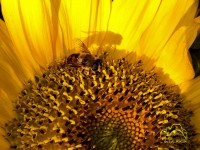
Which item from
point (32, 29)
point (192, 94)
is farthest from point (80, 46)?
point (192, 94)

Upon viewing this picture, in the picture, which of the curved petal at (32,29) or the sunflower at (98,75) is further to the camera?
the curved petal at (32,29)

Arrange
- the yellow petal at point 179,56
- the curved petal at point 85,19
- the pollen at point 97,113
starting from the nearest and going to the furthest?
Answer: the pollen at point 97,113
the curved petal at point 85,19
the yellow petal at point 179,56

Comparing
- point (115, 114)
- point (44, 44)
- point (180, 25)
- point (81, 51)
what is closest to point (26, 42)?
point (44, 44)

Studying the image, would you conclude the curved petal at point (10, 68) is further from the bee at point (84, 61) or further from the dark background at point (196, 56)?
the dark background at point (196, 56)

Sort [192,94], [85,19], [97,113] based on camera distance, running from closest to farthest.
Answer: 1. [97,113]
2. [85,19]
3. [192,94]

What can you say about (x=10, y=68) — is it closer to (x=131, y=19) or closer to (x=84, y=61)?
(x=84, y=61)

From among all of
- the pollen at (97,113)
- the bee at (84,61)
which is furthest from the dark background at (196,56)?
the bee at (84,61)
